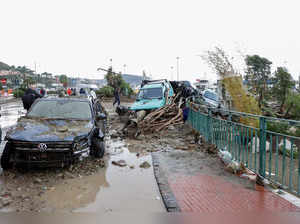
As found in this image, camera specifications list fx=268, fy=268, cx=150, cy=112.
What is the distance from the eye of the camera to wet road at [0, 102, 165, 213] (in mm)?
3963

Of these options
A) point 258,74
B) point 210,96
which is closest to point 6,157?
point 210,96

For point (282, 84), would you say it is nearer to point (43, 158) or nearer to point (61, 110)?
point (61, 110)

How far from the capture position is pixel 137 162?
6570mm

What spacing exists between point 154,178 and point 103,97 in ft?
94.0

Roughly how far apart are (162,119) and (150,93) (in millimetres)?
2660

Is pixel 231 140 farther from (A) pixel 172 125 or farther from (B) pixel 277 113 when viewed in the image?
(B) pixel 277 113

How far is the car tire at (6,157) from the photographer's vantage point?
526 centimetres

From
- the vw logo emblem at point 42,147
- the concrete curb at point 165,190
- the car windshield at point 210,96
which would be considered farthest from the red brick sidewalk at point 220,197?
the car windshield at point 210,96

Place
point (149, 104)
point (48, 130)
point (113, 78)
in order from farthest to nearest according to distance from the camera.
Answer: point (113, 78) < point (149, 104) < point (48, 130)

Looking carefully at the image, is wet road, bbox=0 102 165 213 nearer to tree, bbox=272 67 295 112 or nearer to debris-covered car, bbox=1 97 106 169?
debris-covered car, bbox=1 97 106 169

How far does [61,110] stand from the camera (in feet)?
22.3

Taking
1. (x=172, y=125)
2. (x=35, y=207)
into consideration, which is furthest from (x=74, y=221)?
(x=172, y=125)

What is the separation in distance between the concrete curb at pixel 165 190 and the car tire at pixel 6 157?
2947 mm

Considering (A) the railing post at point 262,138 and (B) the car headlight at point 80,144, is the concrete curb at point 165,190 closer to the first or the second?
(B) the car headlight at point 80,144
